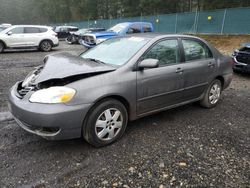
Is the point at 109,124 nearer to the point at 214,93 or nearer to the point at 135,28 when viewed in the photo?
the point at 214,93

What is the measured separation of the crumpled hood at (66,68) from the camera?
2.94 meters

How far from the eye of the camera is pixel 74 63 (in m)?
3.41

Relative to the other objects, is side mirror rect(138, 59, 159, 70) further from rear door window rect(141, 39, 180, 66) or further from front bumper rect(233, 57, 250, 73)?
front bumper rect(233, 57, 250, 73)

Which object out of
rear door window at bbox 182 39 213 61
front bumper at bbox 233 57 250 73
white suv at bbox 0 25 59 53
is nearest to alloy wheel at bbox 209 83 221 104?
rear door window at bbox 182 39 213 61

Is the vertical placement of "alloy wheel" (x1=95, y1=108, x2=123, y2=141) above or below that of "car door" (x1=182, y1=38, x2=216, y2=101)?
below

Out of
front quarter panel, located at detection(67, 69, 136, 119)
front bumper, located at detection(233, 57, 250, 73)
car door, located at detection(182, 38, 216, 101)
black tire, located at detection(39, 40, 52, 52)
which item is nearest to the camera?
front quarter panel, located at detection(67, 69, 136, 119)

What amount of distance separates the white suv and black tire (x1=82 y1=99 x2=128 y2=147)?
1159cm

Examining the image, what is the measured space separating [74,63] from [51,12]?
204ft

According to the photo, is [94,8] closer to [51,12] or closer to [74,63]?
[51,12]

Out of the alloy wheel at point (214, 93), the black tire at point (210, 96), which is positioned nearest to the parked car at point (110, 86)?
the black tire at point (210, 96)

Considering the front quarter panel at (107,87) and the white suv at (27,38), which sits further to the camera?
the white suv at (27,38)

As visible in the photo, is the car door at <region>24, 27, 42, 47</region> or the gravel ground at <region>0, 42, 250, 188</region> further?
the car door at <region>24, 27, 42, 47</region>

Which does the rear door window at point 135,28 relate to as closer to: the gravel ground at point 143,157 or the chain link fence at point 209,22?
the chain link fence at point 209,22

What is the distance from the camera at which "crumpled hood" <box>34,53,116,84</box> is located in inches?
116
